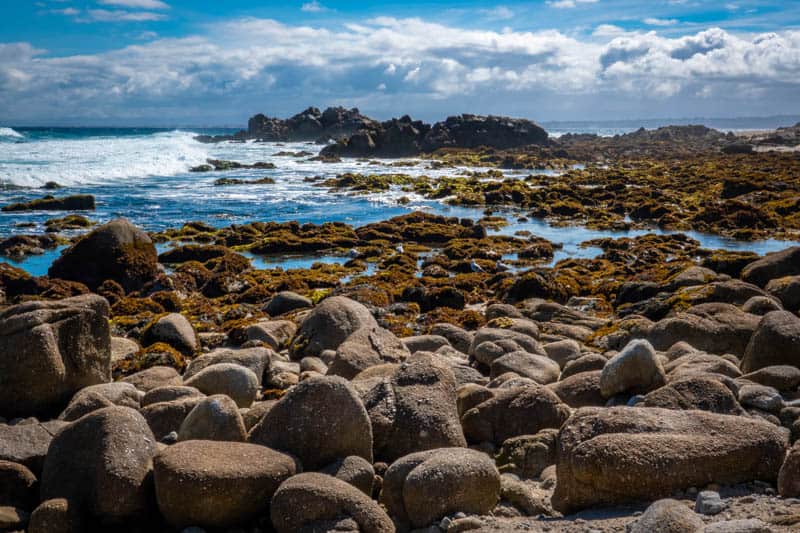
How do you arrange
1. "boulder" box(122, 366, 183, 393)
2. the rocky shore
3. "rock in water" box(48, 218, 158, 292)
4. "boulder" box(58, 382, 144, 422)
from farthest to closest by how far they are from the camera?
"rock in water" box(48, 218, 158, 292) < "boulder" box(122, 366, 183, 393) < "boulder" box(58, 382, 144, 422) < the rocky shore

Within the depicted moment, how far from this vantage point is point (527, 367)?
898 cm

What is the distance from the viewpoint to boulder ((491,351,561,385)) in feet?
29.0

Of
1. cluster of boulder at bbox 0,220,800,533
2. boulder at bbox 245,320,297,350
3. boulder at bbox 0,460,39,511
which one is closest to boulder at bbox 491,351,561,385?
cluster of boulder at bbox 0,220,800,533

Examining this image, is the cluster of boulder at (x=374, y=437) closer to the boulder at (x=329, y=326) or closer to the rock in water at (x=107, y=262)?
the boulder at (x=329, y=326)

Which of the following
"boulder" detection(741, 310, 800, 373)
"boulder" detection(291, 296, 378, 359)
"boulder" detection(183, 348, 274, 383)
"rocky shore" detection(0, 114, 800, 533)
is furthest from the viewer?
"boulder" detection(291, 296, 378, 359)

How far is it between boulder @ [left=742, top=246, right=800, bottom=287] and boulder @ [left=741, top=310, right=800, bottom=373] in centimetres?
835

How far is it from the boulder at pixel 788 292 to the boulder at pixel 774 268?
6.33ft

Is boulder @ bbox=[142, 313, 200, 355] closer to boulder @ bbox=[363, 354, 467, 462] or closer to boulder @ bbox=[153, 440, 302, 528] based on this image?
boulder @ bbox=[363, 354, 467, 462]

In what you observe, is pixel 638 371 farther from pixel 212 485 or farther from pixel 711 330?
pixel 212 485

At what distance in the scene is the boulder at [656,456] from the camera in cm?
485

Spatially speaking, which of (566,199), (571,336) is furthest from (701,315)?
(566,199)

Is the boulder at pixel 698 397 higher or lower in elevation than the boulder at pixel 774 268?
higher

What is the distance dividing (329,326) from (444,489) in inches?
240

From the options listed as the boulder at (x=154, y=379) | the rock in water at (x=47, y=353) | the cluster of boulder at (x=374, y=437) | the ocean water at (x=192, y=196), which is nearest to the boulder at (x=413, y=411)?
the cluster of boulder at (x=374, y=437)
